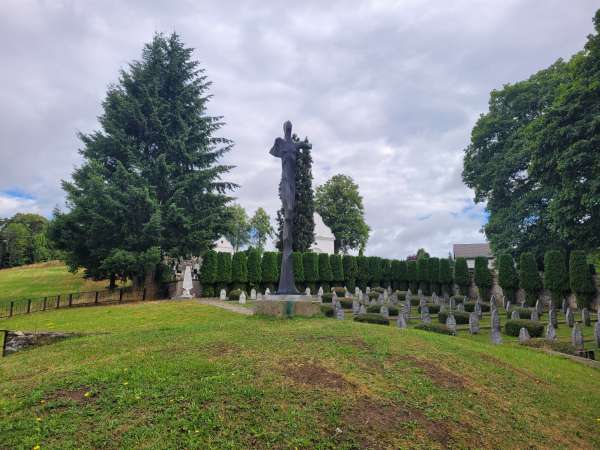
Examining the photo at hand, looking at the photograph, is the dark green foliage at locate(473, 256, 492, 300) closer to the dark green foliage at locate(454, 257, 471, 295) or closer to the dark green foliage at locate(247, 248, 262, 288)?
the dark green foliage at locate(454, 257, 471, 295)

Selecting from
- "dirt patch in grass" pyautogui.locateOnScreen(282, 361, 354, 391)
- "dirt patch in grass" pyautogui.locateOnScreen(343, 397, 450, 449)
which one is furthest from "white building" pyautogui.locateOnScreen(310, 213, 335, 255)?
"dirt patch in grass" pyautogui.locateOnScreen(343, 397, 450, 449)

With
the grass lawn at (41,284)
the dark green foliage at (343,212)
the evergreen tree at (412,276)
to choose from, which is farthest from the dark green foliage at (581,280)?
the grass lawn at (41,284)

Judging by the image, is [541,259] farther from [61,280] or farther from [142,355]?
[61,280]

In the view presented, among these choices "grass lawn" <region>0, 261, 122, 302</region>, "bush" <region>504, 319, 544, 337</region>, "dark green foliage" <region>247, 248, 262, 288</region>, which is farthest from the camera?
"grass lawn" <region>0, 261, 122, 302</region>

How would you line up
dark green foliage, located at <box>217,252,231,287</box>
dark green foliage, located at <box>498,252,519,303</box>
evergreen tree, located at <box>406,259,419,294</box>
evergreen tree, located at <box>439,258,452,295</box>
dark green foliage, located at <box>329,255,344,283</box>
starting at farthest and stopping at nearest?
evergreen tree, located at <box>406,259,419,294</box> → evergreen tree, located at <box>439,258,452,295</box> → dark green foliage, located at <box>329,255,344,283</box> → dark green foliage, located at <box>498,252,519,303</box> → dark green foliage, located at <box>217,252,231,287</box>

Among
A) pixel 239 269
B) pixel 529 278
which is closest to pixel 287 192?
pixel 239 269

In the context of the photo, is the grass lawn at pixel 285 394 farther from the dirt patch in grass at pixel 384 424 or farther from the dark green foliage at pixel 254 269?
the dark green foliage at pixel 254 269

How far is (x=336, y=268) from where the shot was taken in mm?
29781

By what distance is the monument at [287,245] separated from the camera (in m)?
9.85

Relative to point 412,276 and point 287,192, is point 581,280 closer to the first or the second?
point 412,276

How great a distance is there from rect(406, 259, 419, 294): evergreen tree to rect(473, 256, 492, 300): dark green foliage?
199 inches

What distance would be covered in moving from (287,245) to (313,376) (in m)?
5.59

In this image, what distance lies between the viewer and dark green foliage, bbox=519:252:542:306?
918 inches

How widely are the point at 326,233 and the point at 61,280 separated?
29312 mm
